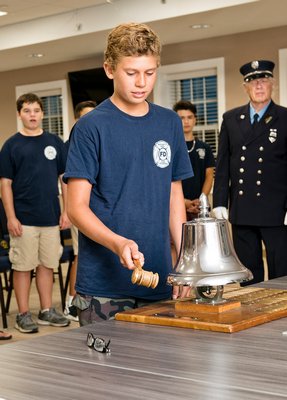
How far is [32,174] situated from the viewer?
534 centimetres

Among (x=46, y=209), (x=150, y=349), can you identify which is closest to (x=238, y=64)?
(x=46, y=209)

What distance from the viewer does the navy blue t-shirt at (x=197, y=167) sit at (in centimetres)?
579

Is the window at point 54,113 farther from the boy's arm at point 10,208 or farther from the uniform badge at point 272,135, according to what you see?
the uniform badge at point 272,135

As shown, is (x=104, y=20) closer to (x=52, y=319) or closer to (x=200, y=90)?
(x=200, y=90)

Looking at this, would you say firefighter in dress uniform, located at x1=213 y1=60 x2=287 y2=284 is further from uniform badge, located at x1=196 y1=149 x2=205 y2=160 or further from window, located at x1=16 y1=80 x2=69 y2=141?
window, located at x1=16 y1=80 x2=69 y2=141

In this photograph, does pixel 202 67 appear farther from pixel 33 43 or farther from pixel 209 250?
pixel 209 250

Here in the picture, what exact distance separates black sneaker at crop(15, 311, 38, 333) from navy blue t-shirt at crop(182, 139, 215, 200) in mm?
1424

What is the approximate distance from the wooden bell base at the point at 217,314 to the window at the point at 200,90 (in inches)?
298

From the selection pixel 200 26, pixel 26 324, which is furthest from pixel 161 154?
pixel 200 26

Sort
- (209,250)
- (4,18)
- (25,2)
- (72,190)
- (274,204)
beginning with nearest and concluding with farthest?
(209,250)
(72,190)
(274,204)
(25,2)
(4,18)

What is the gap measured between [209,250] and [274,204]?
244cm

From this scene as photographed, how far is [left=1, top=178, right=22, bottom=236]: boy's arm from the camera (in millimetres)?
5238

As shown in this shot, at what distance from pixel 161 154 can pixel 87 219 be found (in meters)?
0.32

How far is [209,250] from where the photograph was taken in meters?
1.94
